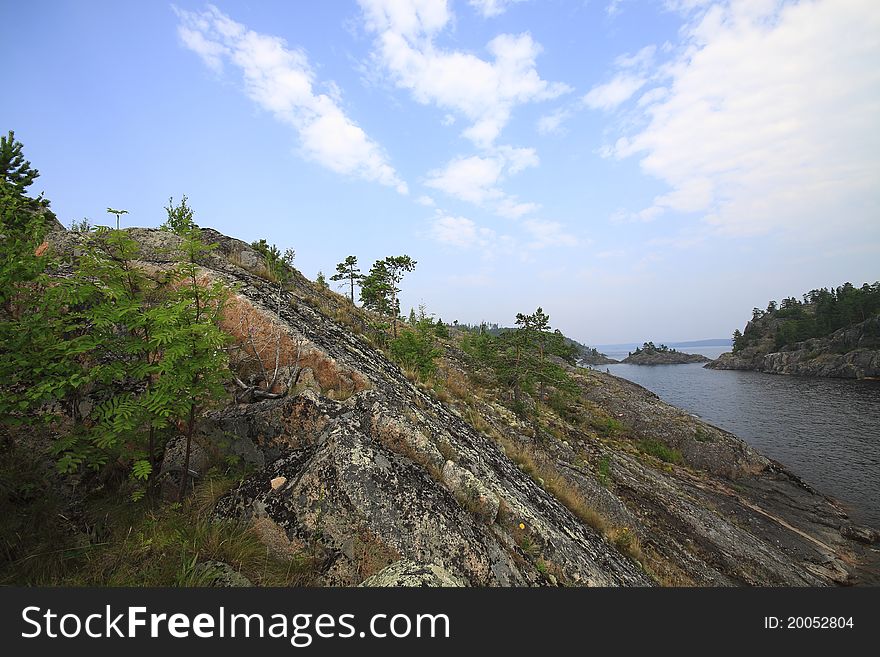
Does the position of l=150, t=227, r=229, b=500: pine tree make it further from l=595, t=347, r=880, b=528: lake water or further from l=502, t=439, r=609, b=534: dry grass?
l=595, t=347, r=880, b=528: lake water

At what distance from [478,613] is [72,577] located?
480 cm

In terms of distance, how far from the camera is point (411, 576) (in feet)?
13.5

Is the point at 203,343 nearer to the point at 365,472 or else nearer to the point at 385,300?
the point at 365,472

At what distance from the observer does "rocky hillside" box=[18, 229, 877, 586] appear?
4762 mm

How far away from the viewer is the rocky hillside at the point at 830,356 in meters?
74.2

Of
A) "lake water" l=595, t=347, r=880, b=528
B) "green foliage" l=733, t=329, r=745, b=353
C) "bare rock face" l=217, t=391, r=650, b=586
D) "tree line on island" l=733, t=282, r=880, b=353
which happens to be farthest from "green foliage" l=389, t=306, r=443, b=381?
"green foliage" l=733, t=329, r=745, b=353

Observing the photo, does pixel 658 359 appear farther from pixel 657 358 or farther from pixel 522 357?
pixel 522 357

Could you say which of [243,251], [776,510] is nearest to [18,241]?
[243,251]

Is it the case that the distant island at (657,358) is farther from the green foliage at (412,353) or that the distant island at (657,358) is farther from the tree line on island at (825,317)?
the green foliage at (412,353)

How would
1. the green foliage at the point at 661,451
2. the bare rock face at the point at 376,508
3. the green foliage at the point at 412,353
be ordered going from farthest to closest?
the green foliage at the point at 661,451, the green foliage at the point at 412,353, the bare rock face at the point at 376,508

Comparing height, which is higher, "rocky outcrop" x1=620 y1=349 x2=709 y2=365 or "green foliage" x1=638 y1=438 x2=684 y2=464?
"rocky outcrop" x1=620 y1=349 x2=709 y2=365

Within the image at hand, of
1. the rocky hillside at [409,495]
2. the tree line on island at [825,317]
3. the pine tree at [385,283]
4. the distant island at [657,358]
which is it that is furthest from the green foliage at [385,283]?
the distant island at [657,358]

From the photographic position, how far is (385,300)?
92.1 ft

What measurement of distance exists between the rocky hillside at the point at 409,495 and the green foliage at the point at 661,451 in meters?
9.40
